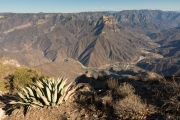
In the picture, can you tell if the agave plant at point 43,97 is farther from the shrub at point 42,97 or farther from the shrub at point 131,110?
the shrub at point 131,110

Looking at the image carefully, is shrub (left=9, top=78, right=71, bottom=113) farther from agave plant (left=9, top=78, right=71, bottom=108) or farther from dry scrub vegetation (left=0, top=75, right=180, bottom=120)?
dry scrub vegetation (left=0, top=75, right=180, bottom=120)

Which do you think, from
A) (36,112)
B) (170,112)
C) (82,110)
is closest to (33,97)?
(36,112)

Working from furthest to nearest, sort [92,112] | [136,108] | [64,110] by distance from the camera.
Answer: [64,110] → [92,112] → [136,108]

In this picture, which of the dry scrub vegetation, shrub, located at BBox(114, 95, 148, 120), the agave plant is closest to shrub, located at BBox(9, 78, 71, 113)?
the agave plant

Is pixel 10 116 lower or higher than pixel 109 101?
lower

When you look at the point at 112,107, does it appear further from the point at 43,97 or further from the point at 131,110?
the point at 43,97

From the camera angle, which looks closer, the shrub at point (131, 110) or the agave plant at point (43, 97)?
the shrub at point (131, 110)

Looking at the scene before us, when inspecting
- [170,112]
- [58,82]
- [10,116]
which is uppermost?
[58,82]

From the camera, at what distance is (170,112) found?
6047mm

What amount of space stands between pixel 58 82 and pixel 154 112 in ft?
14.3

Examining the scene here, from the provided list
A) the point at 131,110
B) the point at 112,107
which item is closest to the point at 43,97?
the point at 112,107

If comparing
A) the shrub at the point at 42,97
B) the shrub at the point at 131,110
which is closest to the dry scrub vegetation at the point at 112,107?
the shrub at the point at 131,110

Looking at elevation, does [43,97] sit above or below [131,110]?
above

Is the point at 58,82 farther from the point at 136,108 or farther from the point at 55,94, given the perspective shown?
the point at 136,108
